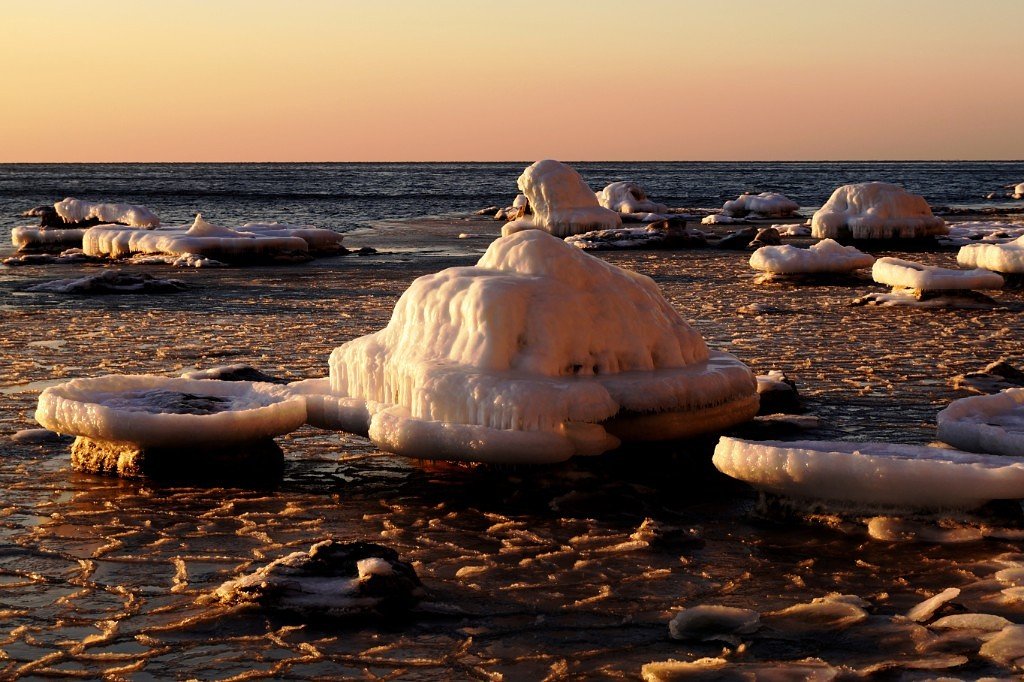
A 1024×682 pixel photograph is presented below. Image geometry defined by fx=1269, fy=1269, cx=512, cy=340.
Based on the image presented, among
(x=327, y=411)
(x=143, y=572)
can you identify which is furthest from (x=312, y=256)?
(x=143, y=572)

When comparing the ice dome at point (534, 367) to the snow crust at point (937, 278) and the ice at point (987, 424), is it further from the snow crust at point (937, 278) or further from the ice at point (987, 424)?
the snow crust at point (937, 278)

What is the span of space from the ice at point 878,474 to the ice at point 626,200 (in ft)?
101

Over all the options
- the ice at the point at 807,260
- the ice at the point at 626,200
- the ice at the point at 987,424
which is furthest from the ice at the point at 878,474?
the ice at the point at 626,200

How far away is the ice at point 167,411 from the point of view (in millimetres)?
7145

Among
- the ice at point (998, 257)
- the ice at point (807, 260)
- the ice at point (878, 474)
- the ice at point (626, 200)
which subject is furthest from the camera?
the ice at point (626, 200)

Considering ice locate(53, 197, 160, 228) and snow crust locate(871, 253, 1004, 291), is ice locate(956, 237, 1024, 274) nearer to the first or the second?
snow crust locate(871, 253, 1004, 291)

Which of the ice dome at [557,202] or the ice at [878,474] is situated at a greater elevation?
the ice dome at [557,202]

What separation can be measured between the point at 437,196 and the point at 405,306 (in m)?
61.6

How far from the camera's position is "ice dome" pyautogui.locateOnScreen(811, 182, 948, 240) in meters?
26.2

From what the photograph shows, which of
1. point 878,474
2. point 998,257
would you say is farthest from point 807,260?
point 878,474

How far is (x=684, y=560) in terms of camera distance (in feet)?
19.3

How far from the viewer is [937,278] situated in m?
15.6

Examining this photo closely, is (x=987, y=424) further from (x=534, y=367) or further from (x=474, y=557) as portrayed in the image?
(x=474, y=557)

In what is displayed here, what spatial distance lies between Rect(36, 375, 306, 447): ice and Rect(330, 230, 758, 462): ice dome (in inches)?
19.2
